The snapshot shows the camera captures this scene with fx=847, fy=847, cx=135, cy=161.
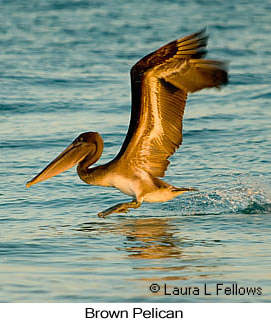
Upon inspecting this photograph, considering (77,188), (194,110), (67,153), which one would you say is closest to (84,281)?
(67,153)

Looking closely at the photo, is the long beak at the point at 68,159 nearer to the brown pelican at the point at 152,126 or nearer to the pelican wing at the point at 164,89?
the brown pelican at the point at 152,126

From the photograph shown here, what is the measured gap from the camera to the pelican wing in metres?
6.61

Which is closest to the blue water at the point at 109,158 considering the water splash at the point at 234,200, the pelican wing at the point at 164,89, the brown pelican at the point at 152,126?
the water splash at the point at 234,200

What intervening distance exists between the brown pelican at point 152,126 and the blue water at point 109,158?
14.3 inches

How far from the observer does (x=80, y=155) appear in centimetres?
741

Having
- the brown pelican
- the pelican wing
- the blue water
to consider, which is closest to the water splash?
the blue water

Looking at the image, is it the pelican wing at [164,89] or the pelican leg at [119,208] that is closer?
the pelican wing at [164,89]

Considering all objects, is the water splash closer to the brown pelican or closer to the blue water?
the blue water

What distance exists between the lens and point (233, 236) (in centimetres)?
686

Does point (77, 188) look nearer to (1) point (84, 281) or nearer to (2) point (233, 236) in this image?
(2) point (233, 236)

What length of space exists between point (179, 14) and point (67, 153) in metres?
11.0

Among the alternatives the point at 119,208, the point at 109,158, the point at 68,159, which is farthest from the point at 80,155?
the point at 109,158

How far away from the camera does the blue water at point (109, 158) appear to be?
587 cm

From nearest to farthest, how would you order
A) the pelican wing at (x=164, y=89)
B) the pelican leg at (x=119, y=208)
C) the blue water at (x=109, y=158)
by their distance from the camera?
the blue water at (x=109, y=158) → the pelican wing at (x=164, y=89) → the pelican leg at (x=119, y=208)
